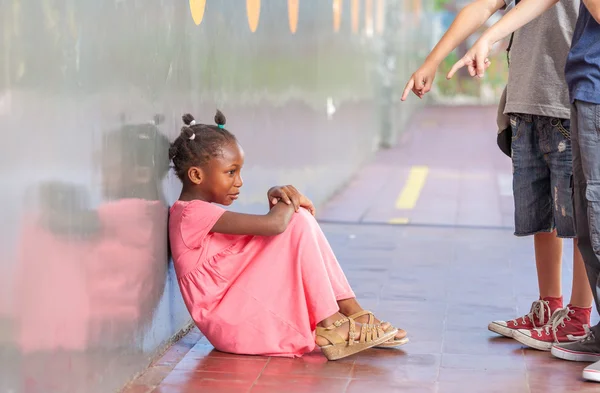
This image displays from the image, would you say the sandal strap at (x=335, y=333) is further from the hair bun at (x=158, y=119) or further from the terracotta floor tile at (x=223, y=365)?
the hair bun at (x=158, y=119)

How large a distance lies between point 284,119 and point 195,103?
2.29m

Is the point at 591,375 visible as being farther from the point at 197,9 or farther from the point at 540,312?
the point at 197,9

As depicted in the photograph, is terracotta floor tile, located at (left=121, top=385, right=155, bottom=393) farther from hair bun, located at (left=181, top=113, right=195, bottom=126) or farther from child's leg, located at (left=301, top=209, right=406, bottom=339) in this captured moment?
hair bun, located at (left=181, top=113, right=195, bottom=126)

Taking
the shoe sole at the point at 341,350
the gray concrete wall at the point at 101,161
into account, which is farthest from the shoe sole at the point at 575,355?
the gray concrete wall at the point at 101,161

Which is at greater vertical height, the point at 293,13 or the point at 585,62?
the point at 293,13

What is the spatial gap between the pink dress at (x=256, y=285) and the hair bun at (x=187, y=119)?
0.35 metres

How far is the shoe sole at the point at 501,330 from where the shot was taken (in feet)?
14.1

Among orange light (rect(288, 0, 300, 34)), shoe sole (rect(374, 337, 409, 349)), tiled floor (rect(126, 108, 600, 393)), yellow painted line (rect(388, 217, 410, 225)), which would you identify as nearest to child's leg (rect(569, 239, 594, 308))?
tiled floor (rect(126, 108, 600, 393))

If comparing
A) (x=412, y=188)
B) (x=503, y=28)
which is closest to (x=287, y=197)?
(x=503, y=28)

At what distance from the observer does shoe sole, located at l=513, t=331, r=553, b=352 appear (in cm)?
411

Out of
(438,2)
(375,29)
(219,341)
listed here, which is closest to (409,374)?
(219,341)

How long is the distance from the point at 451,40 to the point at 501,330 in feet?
4.40

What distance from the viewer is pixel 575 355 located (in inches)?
154

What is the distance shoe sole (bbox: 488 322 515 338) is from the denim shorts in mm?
414
